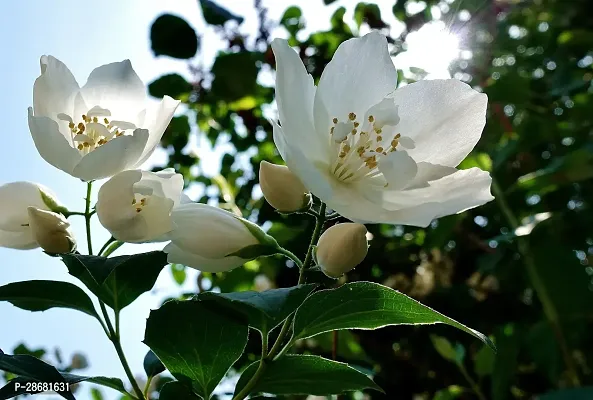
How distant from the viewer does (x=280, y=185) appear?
65 centimetres

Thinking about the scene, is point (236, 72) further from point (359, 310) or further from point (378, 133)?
point (359, 310)

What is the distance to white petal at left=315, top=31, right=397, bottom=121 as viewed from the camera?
726 mm

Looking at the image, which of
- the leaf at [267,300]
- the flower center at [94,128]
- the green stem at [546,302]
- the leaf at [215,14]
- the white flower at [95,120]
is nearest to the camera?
the leaf at [267,300]

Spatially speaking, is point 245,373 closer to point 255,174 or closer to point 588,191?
point 255,174

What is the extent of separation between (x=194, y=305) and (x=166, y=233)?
0.29 ft

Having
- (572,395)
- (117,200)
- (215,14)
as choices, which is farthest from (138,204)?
(215,14)

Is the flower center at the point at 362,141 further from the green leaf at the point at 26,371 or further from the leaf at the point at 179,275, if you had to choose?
the leaf at the point at 179,275

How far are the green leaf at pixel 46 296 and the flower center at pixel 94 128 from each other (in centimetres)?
17

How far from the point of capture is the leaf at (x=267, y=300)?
0.52 metres

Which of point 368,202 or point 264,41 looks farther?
point 264,41

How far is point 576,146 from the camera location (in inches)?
74.3

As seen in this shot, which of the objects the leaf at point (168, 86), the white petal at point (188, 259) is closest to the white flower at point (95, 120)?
the white petal at point (188, 259)

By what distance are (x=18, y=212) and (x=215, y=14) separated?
92 cm

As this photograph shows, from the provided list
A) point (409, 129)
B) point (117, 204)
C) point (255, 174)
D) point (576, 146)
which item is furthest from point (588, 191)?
point (117, 204)
